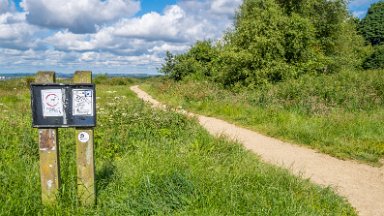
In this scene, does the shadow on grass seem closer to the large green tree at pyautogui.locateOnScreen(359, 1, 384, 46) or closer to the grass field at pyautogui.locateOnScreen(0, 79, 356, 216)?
the grass field at pyautogui.locateOnScreen(0, 79, 356, 216)

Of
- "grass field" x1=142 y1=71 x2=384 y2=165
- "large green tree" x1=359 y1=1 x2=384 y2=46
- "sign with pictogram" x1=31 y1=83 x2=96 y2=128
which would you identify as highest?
"large green tree" x1=359 y1=1 x2=384 y2=46

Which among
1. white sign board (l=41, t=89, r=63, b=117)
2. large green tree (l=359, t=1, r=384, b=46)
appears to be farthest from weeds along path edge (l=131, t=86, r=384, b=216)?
large green tree (l=359, t=1, r=384, b=46)

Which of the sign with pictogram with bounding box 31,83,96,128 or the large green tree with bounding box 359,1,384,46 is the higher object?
the large green tree with bounding box 359,1,384,46

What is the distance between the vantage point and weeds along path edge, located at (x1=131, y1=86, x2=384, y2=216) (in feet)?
18.0

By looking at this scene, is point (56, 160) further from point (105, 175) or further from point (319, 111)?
point (319, 111)

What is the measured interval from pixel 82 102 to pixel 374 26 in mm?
58312

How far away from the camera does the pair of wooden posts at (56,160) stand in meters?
4.06

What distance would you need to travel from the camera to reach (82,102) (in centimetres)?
406

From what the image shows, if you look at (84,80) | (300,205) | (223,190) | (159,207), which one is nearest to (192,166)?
(223,190)

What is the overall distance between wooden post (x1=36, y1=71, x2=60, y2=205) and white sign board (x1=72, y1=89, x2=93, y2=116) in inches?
11.5

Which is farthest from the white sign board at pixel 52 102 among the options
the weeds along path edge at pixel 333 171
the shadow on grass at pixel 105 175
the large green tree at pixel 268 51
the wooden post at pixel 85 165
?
the large green tree at pixel 268 51

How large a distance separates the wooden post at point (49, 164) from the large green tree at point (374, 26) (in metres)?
55.7

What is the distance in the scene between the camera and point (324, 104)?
12.5m

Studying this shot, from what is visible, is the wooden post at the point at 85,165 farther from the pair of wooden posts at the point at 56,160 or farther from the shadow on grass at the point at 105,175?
the shadow on grass at the point at 105,175
